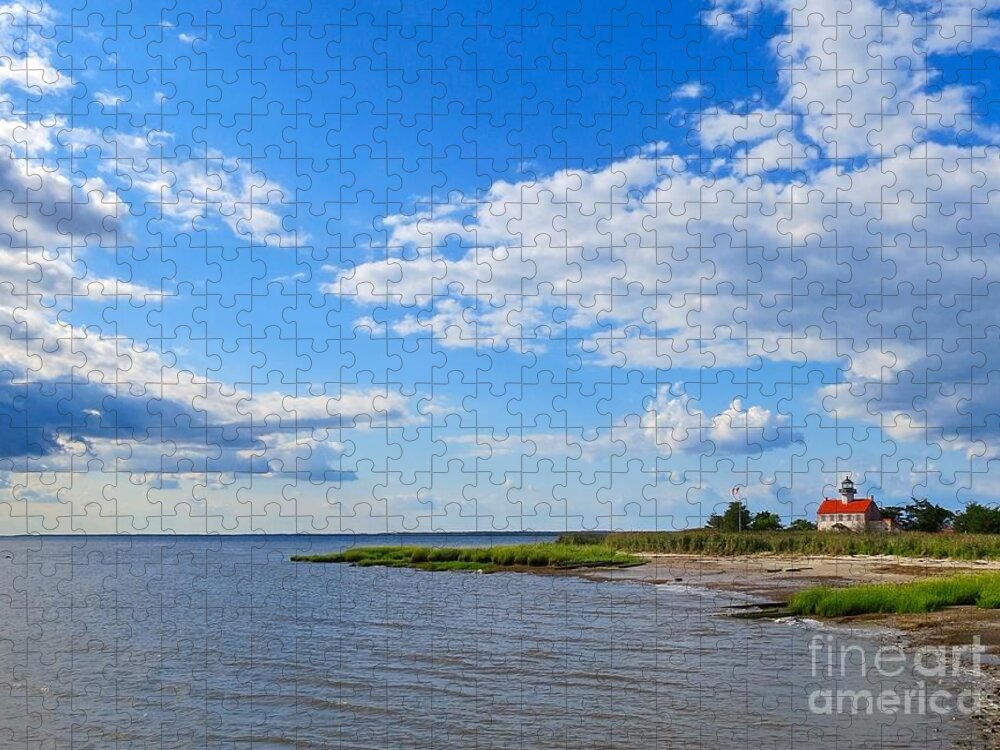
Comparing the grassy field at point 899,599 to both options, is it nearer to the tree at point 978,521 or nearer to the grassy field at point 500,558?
the tree at point 978,521

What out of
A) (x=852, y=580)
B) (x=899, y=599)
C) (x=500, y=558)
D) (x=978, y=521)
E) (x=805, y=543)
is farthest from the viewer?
(x=500, y=558)

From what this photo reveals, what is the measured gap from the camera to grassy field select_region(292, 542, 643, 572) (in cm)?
6172

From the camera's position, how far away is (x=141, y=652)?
2856cm

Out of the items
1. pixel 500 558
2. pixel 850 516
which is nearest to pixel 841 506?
pixel 850 516

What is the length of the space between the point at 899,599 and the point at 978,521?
25.6 meters

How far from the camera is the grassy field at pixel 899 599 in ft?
98.8

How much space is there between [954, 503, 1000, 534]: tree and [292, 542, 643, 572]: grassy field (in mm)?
19482

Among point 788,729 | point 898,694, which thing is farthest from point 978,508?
point 788,729

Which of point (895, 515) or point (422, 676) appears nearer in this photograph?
point (422, 676)

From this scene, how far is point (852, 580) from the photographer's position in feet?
140

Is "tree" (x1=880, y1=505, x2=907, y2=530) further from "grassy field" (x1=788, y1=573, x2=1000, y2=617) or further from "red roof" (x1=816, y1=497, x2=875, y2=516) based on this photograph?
"grassy field" (x1=788, y1=573, x2=1000, y2=617)

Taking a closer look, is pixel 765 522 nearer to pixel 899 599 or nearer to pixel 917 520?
pixel 917 520

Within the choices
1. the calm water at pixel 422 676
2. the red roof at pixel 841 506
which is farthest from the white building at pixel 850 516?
the calm water at pixel 422 676

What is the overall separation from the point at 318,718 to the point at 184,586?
37.8 metres
